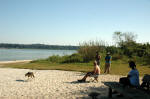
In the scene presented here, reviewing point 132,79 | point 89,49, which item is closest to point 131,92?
point 132,79

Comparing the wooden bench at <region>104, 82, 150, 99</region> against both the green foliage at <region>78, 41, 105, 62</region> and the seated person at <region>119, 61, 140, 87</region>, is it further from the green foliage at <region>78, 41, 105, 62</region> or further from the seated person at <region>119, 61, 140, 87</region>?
the green foliage at <region>78, 41, 105, 62</region>

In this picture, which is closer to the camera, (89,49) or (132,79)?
(132,79)

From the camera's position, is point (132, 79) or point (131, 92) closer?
point (131, 92)

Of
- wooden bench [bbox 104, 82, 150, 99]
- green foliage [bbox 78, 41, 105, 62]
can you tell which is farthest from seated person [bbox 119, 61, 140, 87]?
green foliage [bbox 78, 41, 105, 62]

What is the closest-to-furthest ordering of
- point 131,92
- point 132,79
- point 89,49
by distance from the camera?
point 131,92 < point 132,79 < point 89,49

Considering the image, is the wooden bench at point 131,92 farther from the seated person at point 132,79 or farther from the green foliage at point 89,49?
the green foliage at point 89,49

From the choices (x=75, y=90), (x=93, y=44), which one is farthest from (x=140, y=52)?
(x=75, y=90)

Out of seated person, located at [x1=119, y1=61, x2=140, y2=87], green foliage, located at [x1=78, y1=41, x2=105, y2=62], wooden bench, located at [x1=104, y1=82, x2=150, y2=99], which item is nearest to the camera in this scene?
wooden bench, located at [x1=104, y1=82, x2=150, y2=99]

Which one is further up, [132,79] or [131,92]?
[132,79]

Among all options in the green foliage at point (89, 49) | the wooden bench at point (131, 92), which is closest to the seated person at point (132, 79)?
the wooden bench at point (131, 92)

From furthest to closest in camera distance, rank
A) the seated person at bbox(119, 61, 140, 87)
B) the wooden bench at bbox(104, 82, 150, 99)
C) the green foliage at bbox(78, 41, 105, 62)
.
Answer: the green foliage at bbox(78, 41, 105, 62) < the seated person at bbox(119, 61, 140, 87) < the wooden bench at bbox(104, 82, 150, 99)

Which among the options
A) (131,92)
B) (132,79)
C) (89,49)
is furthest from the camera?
(89,49)

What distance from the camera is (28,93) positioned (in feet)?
25.5

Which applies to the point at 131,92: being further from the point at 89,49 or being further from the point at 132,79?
the point at 89,49
